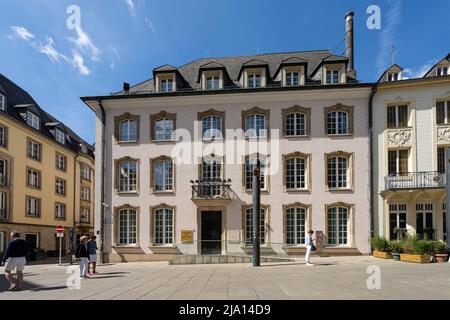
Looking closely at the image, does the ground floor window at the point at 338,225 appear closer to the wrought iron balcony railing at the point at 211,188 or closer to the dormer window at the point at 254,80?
the wrought iron balcony railing at the point at 211,188

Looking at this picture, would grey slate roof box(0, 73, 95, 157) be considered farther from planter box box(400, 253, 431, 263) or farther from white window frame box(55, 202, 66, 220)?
planter box box(400, 253, 431, 263)

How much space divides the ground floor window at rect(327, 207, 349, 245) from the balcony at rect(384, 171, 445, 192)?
2921 mm

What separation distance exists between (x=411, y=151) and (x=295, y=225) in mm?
8382

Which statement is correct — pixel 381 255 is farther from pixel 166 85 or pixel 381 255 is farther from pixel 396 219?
pixel 166 85

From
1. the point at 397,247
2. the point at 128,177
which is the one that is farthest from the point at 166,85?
the point at 397,247

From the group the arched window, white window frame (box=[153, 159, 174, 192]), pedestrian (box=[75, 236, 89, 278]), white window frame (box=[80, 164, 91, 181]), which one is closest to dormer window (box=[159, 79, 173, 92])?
white window frame (box=[153, 159, 174, 192])

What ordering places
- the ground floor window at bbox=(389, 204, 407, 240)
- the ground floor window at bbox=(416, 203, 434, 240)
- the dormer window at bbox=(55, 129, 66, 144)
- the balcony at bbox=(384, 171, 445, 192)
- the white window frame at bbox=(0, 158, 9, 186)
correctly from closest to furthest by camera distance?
1. the balcony at bbox=(384, 171, 445, 192)
2. the ground floor window at bbox=(416, 203, 434, 240)
3. the ground floor window at bbox=(389, 204, 407, 240)
4. the white window frame at bbox=(0, 158, 9, 186)
5. the dormer window at bbox=(55, 129, 66, 144)

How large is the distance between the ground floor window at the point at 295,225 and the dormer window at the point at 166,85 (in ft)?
37.2

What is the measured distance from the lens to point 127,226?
84.0 ft

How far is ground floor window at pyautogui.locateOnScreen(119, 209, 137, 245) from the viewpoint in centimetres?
2552

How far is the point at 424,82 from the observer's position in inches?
928

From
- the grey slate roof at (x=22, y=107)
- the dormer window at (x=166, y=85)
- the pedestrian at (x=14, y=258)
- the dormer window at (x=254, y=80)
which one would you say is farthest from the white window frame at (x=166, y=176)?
the grey slate roof at (x=22, y=107)

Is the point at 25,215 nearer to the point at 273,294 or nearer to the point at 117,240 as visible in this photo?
the point at 117,240
